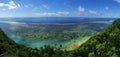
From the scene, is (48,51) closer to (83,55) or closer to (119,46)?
(83,55)

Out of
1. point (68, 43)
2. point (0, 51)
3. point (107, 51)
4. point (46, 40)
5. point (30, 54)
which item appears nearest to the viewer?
point (107, 51)

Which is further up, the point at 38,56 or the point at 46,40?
the point at 38,56

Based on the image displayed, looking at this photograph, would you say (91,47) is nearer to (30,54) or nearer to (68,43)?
(30,54)

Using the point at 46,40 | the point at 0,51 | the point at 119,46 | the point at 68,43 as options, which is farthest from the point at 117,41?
the point at 46,40

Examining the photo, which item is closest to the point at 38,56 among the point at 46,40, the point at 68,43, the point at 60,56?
the point at 60,56

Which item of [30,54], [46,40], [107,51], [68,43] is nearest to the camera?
[107,51]

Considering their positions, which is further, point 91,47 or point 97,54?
point 91,47

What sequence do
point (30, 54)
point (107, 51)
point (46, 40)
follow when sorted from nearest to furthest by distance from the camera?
point (107, 51) < point (30, 54) < point (46, 40)

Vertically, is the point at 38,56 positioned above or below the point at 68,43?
above

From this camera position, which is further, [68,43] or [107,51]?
[68,43]
